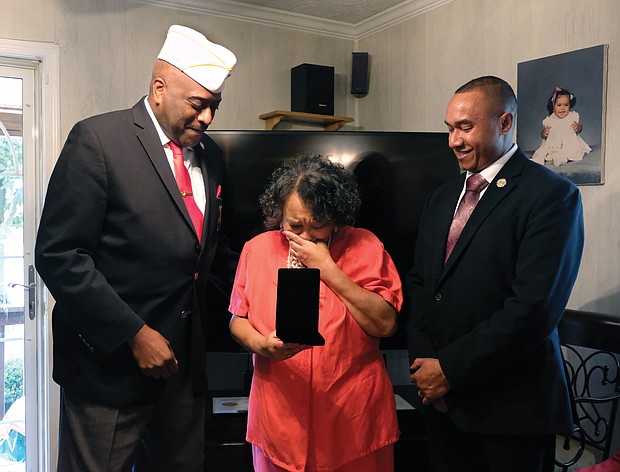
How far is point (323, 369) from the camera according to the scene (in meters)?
1.69

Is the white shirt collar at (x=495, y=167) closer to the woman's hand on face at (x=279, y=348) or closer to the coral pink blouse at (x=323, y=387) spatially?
the coral pink blouse at (x=323, y=387)

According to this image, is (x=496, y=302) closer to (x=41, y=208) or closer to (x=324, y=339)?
(x=324, y=339)

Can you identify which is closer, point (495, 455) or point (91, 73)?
point (495, 455)

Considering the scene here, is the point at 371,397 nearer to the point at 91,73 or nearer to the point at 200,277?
the point at 200,277

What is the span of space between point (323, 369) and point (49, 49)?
2362 millimetres

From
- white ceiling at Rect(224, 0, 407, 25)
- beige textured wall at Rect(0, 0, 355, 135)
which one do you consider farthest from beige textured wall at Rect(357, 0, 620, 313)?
beige textured wall at Rect(0, 0, 355, 135)

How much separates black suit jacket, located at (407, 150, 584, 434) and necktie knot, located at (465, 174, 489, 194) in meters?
0.06

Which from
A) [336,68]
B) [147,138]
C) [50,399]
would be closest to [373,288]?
[147,138]

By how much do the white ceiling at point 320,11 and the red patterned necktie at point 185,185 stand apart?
1.95 meters

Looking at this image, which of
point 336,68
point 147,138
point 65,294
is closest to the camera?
point 65,294

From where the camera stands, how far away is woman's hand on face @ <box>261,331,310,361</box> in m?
1.59

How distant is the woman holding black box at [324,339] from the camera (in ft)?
5.53

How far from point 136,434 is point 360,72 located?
109 inches

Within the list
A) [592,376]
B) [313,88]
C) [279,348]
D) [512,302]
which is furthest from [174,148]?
[313,88]
